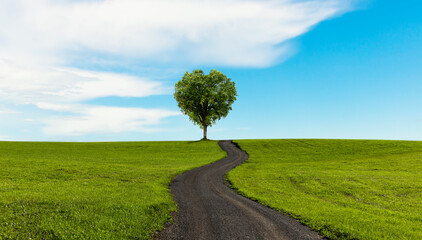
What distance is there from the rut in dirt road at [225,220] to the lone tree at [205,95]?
57.8 meters

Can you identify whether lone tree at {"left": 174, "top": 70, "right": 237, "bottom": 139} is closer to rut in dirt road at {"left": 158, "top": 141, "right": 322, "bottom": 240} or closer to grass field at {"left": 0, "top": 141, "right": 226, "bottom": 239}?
grass field at {"left": 0, "top": 141, "right": 226, "bottom": 239}

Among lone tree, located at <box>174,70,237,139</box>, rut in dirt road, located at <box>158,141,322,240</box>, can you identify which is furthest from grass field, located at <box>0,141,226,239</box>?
lone tree, located at <box>174,70,237,139</box>

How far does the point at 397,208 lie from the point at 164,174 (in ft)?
85.5

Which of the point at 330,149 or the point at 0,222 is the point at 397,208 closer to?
the point at 0,222

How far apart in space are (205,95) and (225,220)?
66634mm

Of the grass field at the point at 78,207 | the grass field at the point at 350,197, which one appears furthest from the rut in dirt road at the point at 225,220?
the grass field at the point at 350,197

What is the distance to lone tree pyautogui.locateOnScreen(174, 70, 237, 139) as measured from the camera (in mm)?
81050

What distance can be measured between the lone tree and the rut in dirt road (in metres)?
57.8

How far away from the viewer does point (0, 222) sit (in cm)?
1254

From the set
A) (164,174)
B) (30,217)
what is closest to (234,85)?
(164,174)

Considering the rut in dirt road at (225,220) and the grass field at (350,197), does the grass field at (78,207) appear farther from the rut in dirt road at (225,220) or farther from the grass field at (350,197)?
the grass field at (350,197)

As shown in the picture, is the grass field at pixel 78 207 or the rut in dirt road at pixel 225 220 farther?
the rut in dirt road at pixel 225 220

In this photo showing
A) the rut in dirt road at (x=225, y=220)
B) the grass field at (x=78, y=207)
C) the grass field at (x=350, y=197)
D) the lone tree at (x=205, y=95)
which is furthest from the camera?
the lone tree at (x=205, y=95)

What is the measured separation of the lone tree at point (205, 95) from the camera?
266 ft
